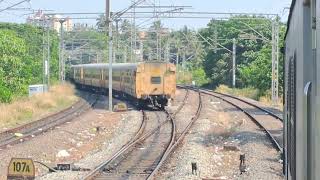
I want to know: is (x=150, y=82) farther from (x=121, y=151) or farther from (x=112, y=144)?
(x=121, y=151)

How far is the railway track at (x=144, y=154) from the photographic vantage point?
547 inches

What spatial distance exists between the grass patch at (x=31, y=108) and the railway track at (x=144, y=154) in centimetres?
615

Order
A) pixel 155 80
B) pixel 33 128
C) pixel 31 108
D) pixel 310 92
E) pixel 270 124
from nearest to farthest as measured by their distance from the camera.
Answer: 1. pixel 310 92
2. pixel 33 128
3. pixel 270 124
4. pixel 31 108
5. pixel 155 80

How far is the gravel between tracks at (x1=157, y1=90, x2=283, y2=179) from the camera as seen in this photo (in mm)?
13750

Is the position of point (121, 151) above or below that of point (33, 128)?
above

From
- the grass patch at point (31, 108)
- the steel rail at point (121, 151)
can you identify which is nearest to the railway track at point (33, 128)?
the grass patch at point (31, 108)

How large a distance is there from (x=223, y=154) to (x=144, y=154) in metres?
2.13

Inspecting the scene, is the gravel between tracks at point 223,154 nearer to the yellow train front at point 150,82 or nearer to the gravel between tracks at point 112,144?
the gravel between tracks at point 112,144

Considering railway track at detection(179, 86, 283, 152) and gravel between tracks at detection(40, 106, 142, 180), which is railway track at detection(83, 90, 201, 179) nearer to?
gravel between tracks at detection(40, 106, 142, 180)

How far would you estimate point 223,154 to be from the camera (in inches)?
674

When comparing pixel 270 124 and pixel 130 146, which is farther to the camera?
pixel 270 124

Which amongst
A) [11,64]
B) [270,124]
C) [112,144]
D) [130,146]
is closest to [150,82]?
[11,64]

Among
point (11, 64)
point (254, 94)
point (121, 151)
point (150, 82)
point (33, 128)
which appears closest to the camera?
point (121, 151)

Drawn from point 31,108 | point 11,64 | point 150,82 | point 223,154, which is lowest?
point 223,154
